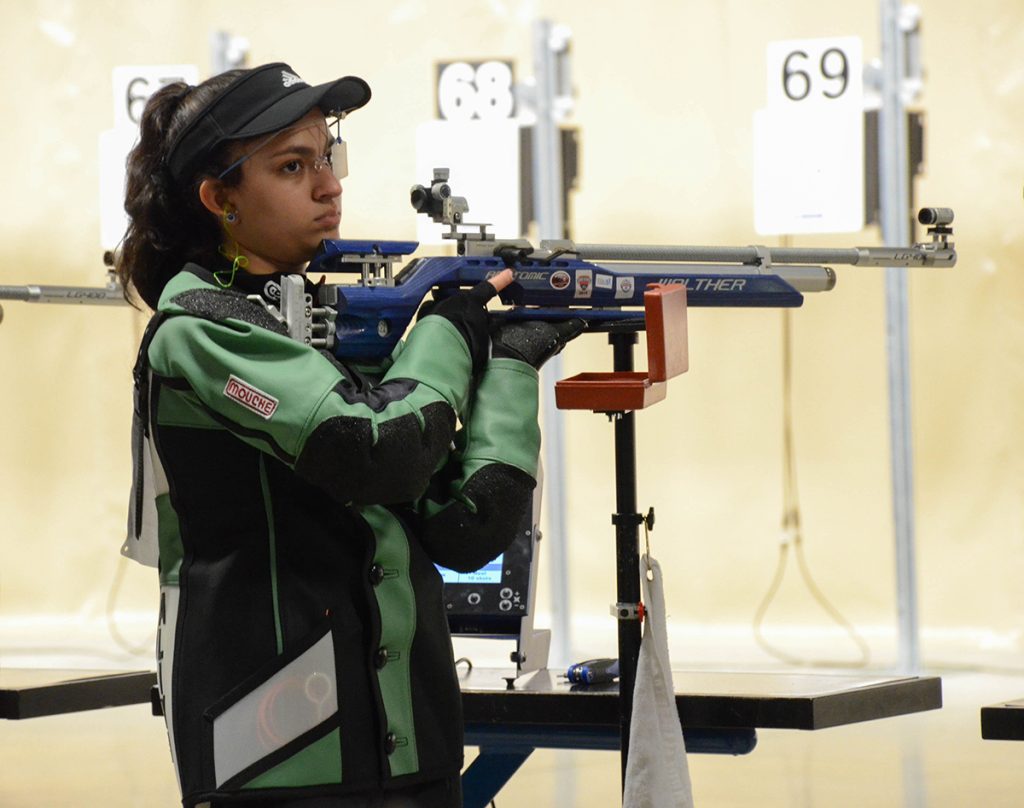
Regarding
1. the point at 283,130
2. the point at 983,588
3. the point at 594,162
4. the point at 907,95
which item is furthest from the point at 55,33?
the point at 283,130

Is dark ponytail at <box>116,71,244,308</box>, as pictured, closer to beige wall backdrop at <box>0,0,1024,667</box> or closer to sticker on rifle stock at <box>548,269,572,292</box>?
sticker on rifle stock at <box>548,269,572,292</box>

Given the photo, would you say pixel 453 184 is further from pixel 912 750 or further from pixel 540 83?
pixel 912 750

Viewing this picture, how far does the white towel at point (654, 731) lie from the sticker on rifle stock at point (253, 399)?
0.64 metres

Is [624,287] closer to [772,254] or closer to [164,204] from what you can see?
[772,254]

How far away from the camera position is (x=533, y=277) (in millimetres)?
1775

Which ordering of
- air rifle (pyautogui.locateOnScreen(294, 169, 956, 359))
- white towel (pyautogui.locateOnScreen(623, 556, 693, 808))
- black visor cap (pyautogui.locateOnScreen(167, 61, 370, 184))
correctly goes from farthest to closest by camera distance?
1. white towel (pyautogui.locateOnScreen(623, 556, 693, 808))
2. air rifle (pyautogui.locateOnScreen(294, 169, 956, 359))
3. black visor cap (pyautogui.locateOnScreen(167, 61, 370, 184))

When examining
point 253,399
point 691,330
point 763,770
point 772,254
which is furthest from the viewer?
point 691,330

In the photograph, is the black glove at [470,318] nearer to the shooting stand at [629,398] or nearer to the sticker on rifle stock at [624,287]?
the shooting stand at [629,398]

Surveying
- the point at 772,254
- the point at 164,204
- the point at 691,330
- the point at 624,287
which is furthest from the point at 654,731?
the point at 691,330

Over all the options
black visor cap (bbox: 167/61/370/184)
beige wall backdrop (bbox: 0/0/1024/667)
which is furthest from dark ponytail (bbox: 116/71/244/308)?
beige wall backdrop (bbox: 0/0/1024/667)

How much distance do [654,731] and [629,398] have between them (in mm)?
386

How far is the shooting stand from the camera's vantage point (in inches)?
65.9

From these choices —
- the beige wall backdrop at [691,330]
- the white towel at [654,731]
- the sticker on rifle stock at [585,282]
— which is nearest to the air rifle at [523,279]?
the sticker on rifle stock at [585,282]

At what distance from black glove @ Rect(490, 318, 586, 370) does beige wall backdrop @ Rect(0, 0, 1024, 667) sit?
332cm
